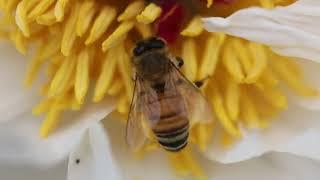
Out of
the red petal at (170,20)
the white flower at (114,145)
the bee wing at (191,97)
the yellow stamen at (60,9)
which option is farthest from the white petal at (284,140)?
the yellow stamen at (60,9)

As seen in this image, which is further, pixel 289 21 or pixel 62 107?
pixel 62 107

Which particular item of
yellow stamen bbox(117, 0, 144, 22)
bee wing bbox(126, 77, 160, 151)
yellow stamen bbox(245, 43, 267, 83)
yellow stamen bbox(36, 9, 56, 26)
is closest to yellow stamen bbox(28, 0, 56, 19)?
yellow stamen bbox(36, 9, 56, 26)

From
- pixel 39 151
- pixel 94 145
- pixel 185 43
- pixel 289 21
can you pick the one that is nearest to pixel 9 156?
pixel 39 151

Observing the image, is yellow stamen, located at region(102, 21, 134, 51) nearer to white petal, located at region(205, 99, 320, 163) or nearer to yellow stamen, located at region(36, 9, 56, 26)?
yellow stamen, located at region(36, 9, 56, 26)

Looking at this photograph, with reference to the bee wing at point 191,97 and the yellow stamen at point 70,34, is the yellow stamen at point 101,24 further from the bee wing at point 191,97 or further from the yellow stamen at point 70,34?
the bee wing at point 191,97

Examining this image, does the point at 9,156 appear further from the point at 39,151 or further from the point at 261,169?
the point at 261,169

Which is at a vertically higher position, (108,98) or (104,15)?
(104,15)

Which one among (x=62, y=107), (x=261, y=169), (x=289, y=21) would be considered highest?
(x=289, y=21)
